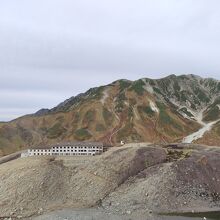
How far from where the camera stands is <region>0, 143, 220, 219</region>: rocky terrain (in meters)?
95.7

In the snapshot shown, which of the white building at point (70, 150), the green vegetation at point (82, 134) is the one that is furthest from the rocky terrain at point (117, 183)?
the green vegetation at point (82, 134)

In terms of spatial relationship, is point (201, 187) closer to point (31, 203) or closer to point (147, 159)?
point (147, 159)

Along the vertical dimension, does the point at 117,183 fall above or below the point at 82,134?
below

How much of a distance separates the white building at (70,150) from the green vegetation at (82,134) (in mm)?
60838

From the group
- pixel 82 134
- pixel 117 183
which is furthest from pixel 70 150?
pixel 82 134

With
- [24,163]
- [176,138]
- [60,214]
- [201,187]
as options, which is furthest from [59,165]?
[176,138]

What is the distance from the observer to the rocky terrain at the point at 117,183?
314 feet

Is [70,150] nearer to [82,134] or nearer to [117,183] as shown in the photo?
[117,183]

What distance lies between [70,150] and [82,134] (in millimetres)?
66135

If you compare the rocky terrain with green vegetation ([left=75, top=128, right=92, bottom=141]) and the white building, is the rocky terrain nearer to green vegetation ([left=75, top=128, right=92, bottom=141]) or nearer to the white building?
the white building

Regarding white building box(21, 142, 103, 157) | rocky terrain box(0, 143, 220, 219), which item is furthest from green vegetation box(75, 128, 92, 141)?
rocky terrain box(0, 143, 220, 219)

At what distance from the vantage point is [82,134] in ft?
641

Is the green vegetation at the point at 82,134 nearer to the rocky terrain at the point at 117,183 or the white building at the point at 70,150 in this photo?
the white building at the point at 70,150

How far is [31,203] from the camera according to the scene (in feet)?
316
